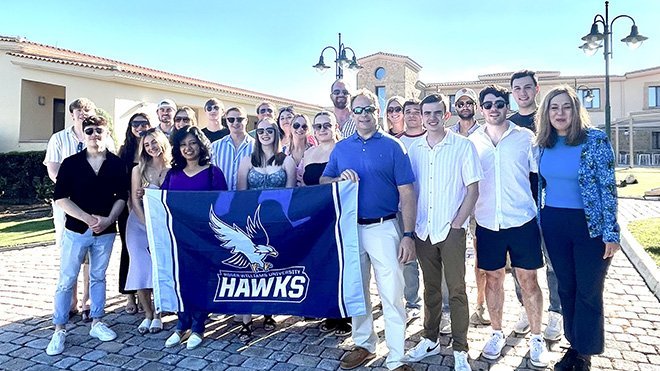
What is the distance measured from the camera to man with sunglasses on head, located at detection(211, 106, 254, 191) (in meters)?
4.91

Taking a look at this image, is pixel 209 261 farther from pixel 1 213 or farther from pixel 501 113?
pixel 1 213

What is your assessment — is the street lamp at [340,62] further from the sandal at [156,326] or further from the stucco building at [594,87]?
the stucco building at [594,87]

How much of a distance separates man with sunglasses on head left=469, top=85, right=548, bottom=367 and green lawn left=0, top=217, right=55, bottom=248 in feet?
30.6

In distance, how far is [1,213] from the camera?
42.7 feet

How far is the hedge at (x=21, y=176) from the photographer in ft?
45.6

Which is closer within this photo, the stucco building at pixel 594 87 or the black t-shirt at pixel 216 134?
the black t-shirt at pixel 216 134

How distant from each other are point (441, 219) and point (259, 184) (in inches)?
70.8

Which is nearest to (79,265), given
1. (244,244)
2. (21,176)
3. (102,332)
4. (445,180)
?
(102,332)

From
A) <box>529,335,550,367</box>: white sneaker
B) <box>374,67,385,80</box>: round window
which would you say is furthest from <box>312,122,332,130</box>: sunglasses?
<box>374,67,385,80</box>: round window

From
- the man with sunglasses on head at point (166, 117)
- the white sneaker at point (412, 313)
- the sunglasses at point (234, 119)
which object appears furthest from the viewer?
the man with sunglasses on head at point (166, 117)

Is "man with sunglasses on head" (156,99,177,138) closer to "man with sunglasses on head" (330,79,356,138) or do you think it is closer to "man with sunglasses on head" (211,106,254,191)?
"man with sunglasses on head" (211,106,254,191)

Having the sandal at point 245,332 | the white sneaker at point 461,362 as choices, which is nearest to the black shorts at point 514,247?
the white sneaker at point 461,362

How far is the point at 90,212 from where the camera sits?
169 inches

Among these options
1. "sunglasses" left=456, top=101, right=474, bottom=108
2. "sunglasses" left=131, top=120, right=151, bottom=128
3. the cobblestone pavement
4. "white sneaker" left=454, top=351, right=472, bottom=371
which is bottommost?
the cobblestone pavement
